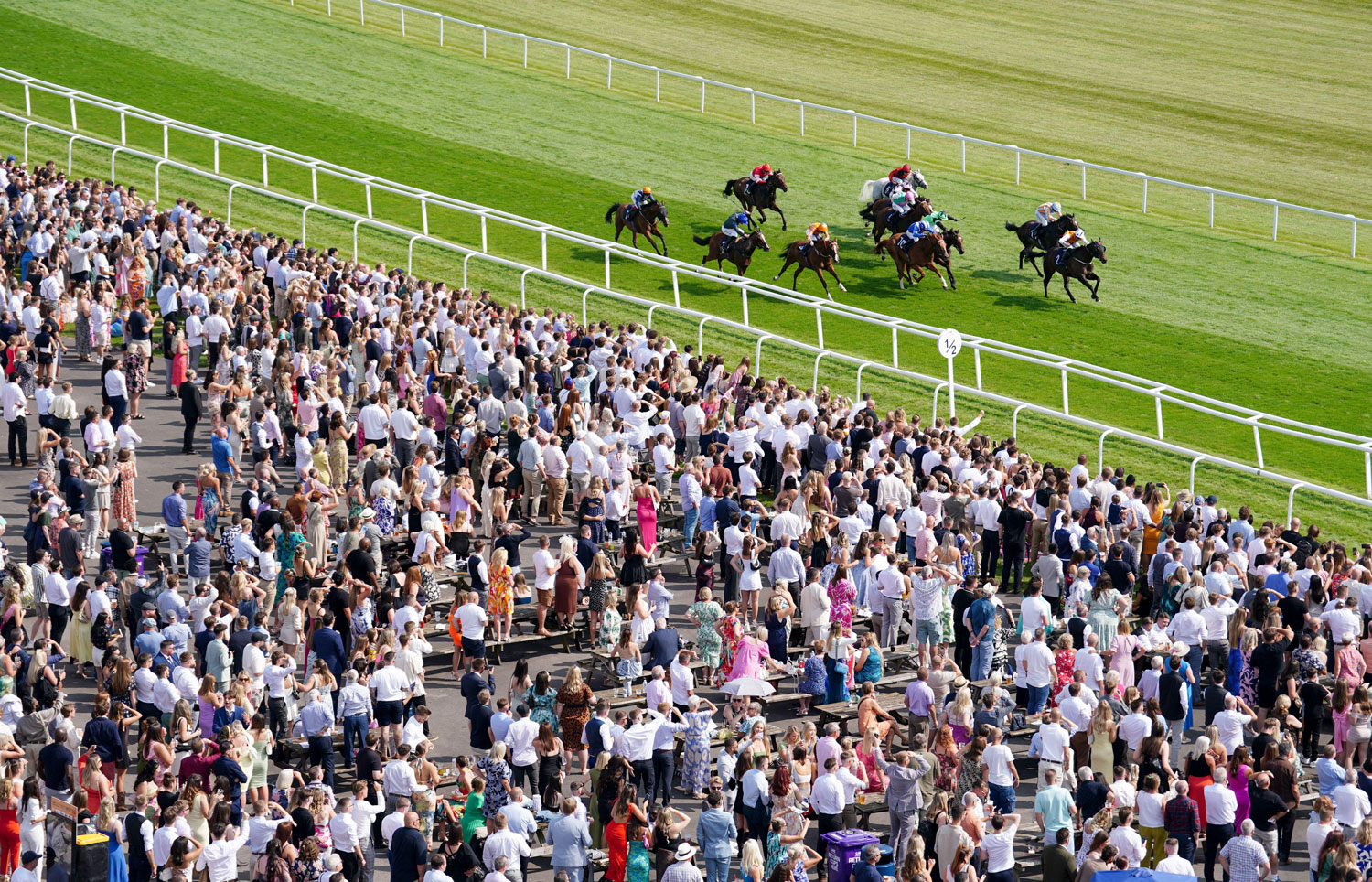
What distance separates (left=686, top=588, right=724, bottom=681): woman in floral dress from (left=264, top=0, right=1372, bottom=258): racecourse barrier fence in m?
22.2

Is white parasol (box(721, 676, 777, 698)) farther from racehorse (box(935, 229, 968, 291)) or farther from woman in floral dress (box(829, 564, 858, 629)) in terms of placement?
racehorse (box(935, 229, 968, 291))

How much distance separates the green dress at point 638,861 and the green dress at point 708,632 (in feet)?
12.6

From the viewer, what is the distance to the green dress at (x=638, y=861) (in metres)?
13.5

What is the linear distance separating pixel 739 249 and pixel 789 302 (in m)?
2.49

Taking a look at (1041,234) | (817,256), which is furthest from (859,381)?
(1041,234)

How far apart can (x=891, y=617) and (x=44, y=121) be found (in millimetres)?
29189

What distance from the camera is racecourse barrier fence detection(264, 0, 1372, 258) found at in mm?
36375

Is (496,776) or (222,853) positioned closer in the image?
(222,853)

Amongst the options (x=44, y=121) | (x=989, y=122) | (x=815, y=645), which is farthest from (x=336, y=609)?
(x=989, y=122)

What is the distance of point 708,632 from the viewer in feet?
56.2

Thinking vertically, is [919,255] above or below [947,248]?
below

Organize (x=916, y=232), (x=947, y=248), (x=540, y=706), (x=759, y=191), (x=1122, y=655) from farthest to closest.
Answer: (x=759, y=191) < (x=947, y=248) < (x=916, y=232) < (x=1122, y=655) < (x=540, y=706)

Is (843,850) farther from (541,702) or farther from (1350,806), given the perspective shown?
(1350,806)

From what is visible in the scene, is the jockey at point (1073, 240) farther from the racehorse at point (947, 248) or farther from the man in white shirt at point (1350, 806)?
the man in white shirt at point (1350, 806)
